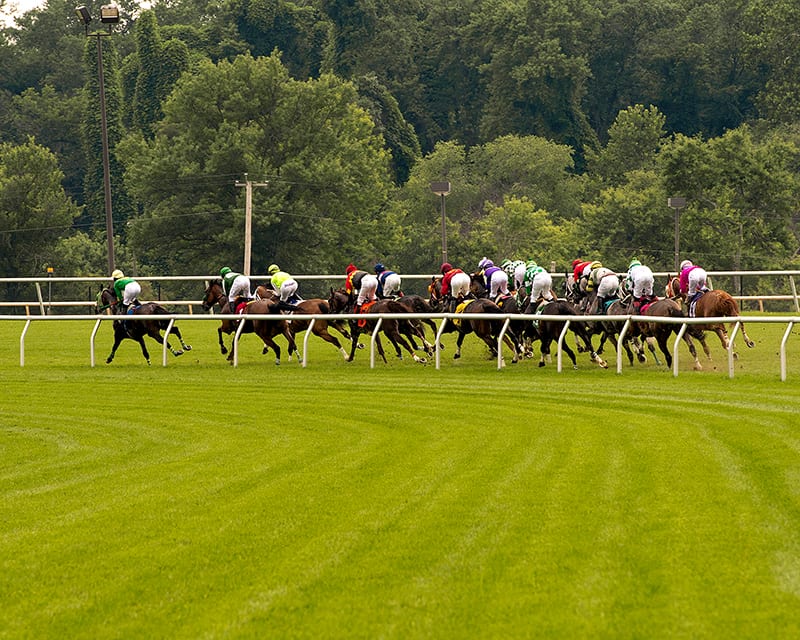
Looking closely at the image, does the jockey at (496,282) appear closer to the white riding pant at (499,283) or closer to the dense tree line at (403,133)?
the white riding pant at (499,283)

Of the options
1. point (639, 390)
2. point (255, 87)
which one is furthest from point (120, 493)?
point (255, 87)

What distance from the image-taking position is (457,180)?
75.0 meters

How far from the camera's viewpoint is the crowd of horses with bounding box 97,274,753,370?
66.0 ft

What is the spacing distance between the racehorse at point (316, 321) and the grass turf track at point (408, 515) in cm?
639

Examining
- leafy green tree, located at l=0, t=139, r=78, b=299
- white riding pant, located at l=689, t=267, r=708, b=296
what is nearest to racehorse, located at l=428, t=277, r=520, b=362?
white riding pant, located at l=689, t=267, r=708, b=296

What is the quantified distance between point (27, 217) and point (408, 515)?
2227 inches

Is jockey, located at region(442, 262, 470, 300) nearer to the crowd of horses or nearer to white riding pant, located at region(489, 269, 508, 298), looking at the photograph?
the crowd of horses

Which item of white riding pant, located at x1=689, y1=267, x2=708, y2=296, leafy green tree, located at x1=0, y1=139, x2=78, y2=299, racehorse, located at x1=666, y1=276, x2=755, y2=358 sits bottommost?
racehorse, located at x1=666, y1=276, x2=755, y2=358

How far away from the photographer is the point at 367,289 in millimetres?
23078

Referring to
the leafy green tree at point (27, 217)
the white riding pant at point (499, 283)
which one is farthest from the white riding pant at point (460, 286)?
the leafy green tree at point (27, 217)

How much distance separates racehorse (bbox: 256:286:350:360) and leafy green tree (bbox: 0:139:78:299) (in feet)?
132

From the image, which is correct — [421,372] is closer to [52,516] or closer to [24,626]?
[52,516]

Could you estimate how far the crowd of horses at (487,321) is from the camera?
66.0 feet

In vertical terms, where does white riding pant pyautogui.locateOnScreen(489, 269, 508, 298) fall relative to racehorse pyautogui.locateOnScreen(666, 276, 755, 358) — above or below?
above
